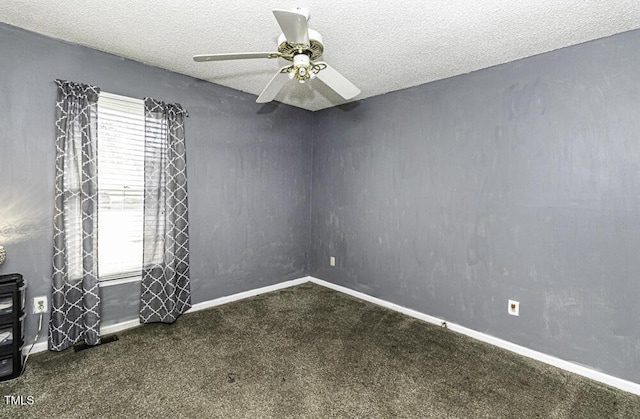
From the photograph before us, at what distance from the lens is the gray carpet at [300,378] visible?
1845mm

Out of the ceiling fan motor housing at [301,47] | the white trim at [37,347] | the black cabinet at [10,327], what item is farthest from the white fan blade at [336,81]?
the white trim at [37,347]

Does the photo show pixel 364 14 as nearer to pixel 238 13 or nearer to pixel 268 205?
pixel 238 13

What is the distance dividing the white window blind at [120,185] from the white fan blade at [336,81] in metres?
1.73

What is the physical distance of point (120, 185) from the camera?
2.72 meters

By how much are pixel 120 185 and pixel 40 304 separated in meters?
1.05

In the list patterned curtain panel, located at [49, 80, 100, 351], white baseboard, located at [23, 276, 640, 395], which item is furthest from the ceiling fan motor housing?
white baseboard, located at [23, 276, 640, 395]

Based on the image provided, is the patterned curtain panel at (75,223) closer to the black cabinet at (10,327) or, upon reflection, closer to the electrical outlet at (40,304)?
the electrical outlet at (40,304)

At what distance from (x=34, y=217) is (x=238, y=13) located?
81.6 inches

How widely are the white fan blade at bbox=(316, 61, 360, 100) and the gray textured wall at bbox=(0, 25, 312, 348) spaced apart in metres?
1.61

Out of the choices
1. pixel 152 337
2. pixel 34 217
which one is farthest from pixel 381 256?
pixel 34 217

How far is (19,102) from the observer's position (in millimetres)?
2254

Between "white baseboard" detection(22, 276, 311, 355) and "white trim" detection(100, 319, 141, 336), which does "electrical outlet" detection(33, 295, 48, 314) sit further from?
"white trim" detection(100, 319, 141, 336)

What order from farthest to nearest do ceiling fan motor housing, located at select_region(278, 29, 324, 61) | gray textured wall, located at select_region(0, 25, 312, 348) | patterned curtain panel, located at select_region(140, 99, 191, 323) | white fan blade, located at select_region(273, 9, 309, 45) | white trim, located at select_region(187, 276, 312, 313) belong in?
white trim, located at select_region(187, 276, 312, 313)
patterned curtain panel, located at select_region(140, 99, 191, 323)
gray textured wall, located at select_region(0, 25, 312, 348)
ceiling fan motor housing, located at select_region(278, 29, 324, 61)
white fan blade, located at select_region(273, 9, 309, 45)

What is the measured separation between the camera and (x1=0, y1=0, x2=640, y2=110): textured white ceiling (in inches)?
73.5
